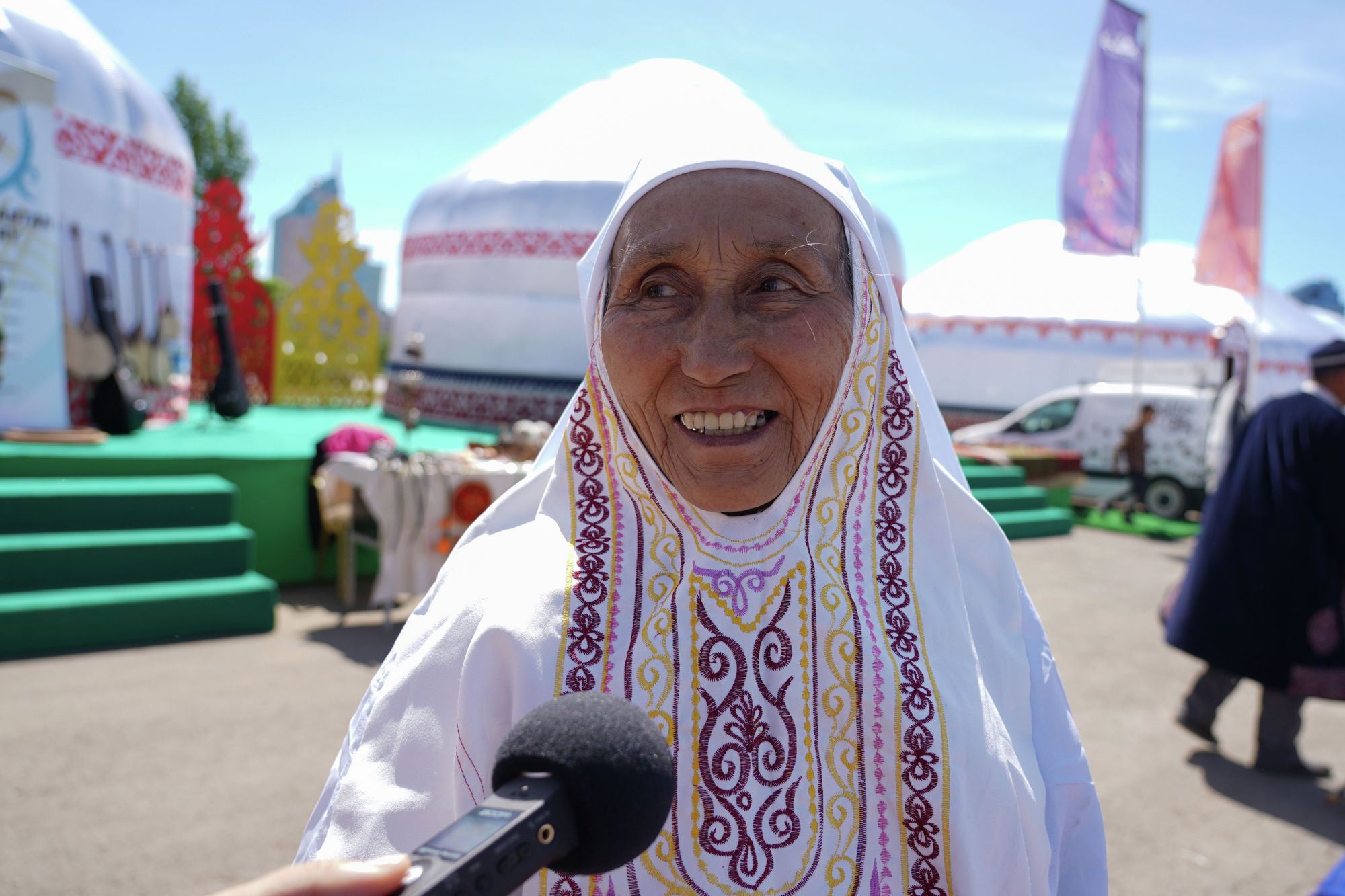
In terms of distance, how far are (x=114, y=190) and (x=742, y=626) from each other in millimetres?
8960

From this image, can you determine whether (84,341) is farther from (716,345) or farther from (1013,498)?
(1013,498)

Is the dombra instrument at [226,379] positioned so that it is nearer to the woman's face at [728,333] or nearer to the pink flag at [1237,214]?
the woman's face at [728,333]

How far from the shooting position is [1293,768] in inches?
166

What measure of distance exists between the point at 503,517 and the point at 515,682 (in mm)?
339

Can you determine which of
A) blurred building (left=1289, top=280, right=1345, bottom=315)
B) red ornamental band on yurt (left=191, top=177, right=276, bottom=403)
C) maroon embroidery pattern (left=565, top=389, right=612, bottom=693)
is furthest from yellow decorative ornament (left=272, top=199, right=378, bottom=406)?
blurred building (left=1289, top=280, right=1345, bottom=315)

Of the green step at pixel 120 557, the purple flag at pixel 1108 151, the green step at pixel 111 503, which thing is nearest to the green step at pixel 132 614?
the green step at pixel 120 557

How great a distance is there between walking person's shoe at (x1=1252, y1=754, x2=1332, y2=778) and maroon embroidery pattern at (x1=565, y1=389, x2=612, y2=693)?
4.26m

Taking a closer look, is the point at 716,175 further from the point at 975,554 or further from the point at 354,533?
the point at 354,533

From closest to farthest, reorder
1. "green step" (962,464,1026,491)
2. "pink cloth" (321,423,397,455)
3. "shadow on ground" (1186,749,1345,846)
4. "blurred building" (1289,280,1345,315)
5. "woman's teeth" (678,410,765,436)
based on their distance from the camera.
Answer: "woman's teeth" (678,410,765,436) → "shadow on ground" (1186,749,1345,846) → "pink cloth" (321,423,397,455) → "green step" (962,464,1026,491) → "blurred building" (1289,280,1345,315)

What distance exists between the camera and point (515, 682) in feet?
3.93

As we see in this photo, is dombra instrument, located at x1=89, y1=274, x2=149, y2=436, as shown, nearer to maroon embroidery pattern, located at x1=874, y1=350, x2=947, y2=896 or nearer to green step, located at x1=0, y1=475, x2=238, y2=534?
green step, located at x1=0, y1=475, x2=238, y2=534

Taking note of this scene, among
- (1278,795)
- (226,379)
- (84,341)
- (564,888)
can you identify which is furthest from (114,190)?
(1278,795)

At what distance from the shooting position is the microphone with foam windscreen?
0.58 meters

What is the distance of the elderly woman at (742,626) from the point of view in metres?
1.19
